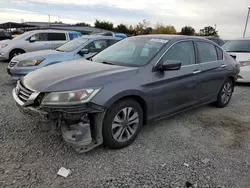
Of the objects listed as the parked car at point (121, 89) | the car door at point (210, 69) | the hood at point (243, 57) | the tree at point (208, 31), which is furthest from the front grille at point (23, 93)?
the tree at point (208, 31)

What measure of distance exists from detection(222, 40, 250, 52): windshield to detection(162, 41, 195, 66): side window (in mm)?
4625

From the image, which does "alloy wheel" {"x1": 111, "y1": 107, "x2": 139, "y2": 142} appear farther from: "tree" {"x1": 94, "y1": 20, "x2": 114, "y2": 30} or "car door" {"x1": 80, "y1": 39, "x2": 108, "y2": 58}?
"tree" {"x1": 94, "y1": 20, "x2": 114, "y2": 30}

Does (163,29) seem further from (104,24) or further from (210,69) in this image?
(210,69)

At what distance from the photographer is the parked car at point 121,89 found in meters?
2.64

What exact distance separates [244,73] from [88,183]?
6477 millimetres

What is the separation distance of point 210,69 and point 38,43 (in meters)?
8.46

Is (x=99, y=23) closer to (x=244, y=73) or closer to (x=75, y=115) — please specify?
(x=244, y=73)

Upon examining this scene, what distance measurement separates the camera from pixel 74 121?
2.65 metres

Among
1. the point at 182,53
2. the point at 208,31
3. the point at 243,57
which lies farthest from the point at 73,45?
the point at 208,31

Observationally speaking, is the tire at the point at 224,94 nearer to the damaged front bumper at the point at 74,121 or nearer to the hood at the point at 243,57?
the hood at the point at 243,57

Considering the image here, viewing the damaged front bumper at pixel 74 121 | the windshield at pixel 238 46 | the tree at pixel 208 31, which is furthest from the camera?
the tree at pixel 208 31

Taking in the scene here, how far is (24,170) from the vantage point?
2.55 m

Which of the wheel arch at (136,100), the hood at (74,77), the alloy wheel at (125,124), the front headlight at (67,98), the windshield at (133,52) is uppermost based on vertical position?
the windshield at (133,52)

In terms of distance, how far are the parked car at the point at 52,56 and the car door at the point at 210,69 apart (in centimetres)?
250
